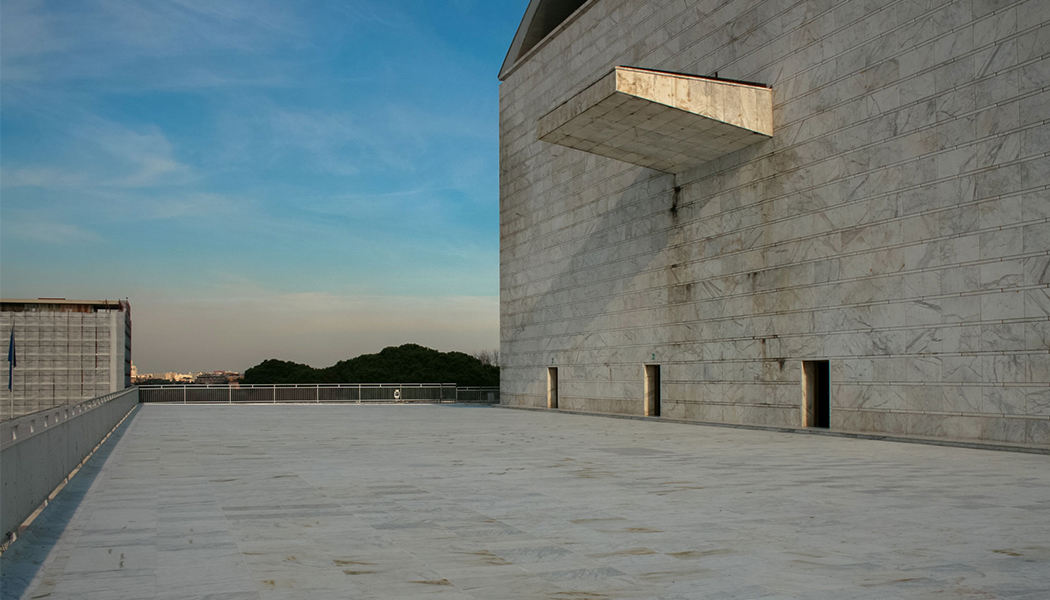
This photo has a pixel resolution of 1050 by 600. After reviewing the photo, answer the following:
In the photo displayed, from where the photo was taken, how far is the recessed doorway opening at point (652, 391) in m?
31.1

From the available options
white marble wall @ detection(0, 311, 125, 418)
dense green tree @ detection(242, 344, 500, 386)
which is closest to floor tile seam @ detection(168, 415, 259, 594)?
dense green tree @ detection(242, 344, 500, 386)

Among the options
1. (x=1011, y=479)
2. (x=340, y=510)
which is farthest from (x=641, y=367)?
(x=340, y=510)

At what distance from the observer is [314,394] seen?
50.0m

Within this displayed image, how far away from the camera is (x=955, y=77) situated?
19.0m

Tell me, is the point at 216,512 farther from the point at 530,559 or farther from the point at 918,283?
the point at 918,283

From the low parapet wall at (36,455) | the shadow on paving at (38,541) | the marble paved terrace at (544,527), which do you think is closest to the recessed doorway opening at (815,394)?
the marble paved terrace at (544,527)

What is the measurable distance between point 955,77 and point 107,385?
278 feet

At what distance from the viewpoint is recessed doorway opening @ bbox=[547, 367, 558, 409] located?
127ft

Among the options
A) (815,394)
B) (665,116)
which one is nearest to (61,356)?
(665,116)

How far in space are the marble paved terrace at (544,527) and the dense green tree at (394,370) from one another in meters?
73.5

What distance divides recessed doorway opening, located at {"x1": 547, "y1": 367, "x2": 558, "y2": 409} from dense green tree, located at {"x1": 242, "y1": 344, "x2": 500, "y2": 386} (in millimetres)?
48189

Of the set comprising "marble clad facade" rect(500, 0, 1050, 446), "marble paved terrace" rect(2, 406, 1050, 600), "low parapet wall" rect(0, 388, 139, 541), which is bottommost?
"marble paved terrace" rect(2, 406, 1050, 600)

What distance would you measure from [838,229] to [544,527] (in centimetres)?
1673

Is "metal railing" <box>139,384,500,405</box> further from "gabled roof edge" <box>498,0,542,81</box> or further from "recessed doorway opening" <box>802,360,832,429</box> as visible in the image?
"recessed doorway opening" <box>802,360,832,429</box>
